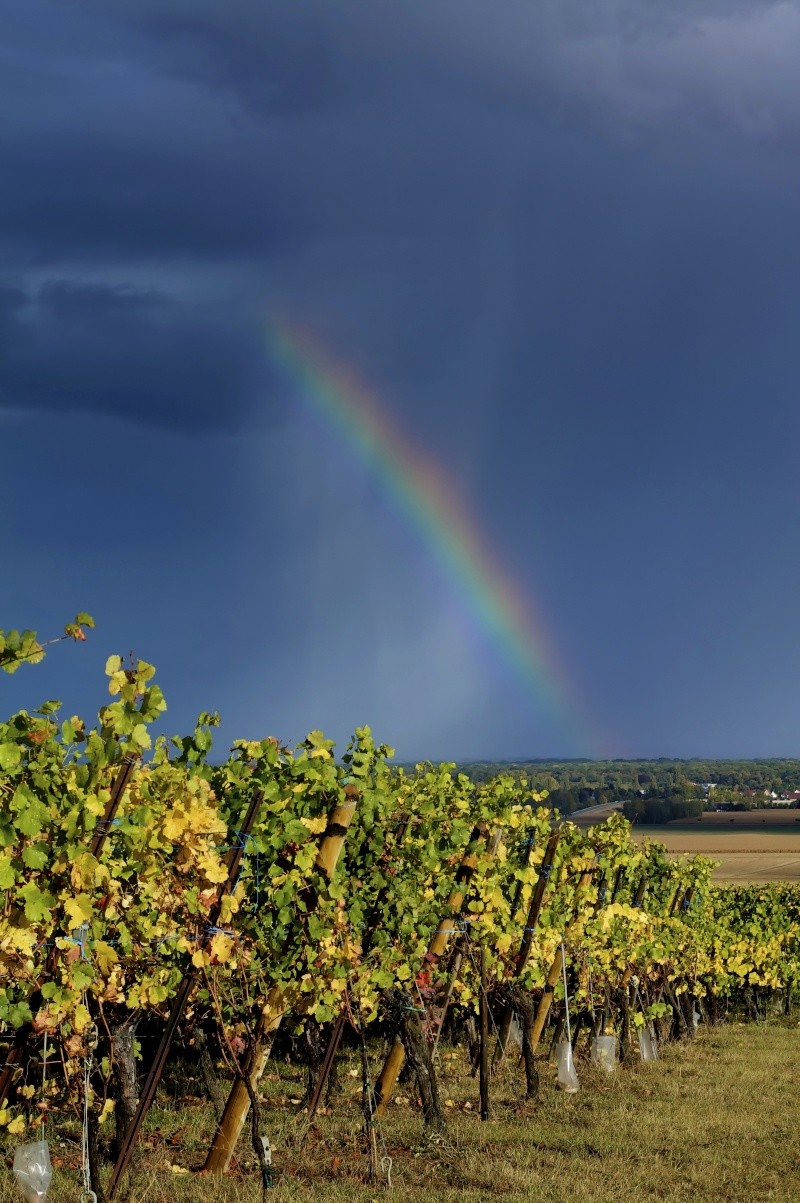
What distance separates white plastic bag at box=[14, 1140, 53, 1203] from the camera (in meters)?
6.39

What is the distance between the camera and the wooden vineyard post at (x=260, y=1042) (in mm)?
7871

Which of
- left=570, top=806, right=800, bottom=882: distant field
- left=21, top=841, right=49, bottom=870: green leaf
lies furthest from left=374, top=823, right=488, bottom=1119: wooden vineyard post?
left=570, top=806, right=800, bottom=882: distant field

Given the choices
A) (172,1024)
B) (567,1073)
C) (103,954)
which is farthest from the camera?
(567,1073)

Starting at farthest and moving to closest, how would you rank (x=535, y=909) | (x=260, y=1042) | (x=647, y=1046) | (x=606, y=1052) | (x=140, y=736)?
(x=647, y=1046) → (x=606, y=1052) → (x=535, y=909) → (x=260, y=1042) → (x=140, y=736)

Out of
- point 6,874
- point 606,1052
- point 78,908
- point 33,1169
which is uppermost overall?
point 6,874

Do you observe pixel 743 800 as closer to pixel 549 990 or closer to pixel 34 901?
pixel 549 990

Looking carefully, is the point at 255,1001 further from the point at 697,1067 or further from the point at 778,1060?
the point at 778,1060

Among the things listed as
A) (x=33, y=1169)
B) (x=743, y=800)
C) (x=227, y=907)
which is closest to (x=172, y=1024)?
(x=227, y=907)

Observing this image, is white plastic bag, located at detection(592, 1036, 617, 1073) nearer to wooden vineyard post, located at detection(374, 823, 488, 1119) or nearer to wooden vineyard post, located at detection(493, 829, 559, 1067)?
wooden vineyard post, located at detection(493, 829, 559, 1067)

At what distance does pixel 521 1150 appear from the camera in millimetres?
9055

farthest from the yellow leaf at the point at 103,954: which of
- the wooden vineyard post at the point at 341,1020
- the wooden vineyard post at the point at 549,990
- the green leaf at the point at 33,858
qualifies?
the wooden vineyard post at the point at 549,990

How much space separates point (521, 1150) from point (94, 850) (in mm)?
4708

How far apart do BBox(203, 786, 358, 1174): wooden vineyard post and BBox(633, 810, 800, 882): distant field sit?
38508mm

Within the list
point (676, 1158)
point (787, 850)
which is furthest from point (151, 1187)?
point (787, 850)
